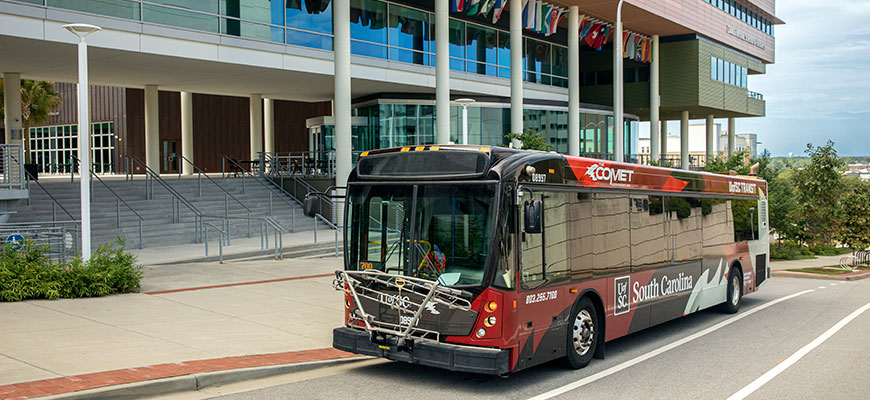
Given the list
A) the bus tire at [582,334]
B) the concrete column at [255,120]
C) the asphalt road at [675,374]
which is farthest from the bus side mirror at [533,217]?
the concrete column at [255,120]

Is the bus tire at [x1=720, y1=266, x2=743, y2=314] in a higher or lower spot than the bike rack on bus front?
lower

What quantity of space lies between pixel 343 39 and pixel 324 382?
798 inches

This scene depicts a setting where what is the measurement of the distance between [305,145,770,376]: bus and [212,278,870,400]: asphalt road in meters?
0.36

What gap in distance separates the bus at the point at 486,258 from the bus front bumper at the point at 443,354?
0.4 inches

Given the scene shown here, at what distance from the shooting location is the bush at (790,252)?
34312 millimetres

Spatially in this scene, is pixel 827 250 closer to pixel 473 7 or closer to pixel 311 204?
pixel 473 7

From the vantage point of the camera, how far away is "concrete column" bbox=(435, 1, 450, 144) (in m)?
29.2

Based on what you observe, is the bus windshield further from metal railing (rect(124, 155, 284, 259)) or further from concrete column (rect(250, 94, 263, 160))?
concrete column (rect(250, 94, 263, 160))

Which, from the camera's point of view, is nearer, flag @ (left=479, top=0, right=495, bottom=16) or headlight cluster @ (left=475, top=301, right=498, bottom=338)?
headlight cluster @ (left=475, top=301, right=498, bottom=338)

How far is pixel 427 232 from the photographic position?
7953mm

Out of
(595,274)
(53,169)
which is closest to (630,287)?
(595,274)

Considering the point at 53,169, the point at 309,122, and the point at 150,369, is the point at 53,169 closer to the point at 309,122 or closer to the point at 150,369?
the point at 309,122

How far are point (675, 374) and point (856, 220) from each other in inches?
965

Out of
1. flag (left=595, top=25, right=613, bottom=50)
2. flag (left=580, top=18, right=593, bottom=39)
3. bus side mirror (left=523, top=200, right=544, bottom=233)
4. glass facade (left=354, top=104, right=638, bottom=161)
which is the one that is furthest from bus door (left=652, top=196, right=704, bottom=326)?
flag (left=595, top=25, right=613, bottom=50)
